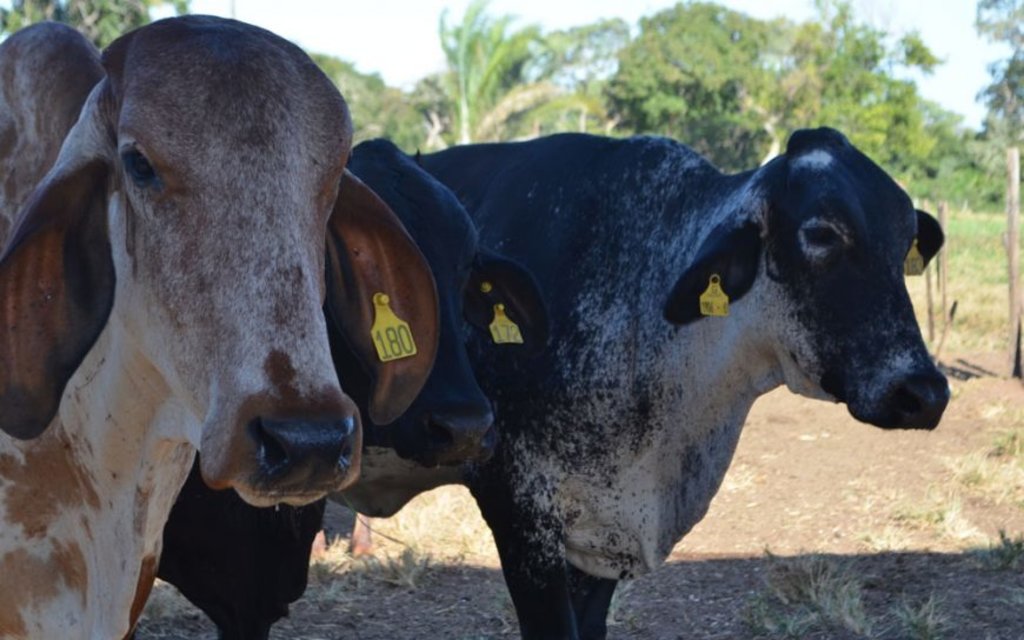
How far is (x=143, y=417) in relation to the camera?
9.05ft

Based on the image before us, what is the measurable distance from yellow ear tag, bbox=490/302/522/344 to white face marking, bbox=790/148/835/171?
43.6 inches

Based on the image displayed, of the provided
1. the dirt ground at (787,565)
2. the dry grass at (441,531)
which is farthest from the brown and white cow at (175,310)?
the dry grass at (441,531)

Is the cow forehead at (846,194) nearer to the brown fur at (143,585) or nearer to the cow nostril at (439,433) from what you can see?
the cow nostril at (439,433)

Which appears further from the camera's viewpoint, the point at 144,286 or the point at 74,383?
the point at 74,383

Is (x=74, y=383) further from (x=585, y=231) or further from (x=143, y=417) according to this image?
(x=585, y=231)

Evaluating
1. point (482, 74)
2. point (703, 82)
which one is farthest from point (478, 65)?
point (703, 82)

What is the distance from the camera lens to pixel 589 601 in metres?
5.26

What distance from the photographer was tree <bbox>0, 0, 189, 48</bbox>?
20.5m

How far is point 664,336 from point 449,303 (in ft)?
3.26

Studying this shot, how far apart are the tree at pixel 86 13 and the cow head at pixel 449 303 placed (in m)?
17.2

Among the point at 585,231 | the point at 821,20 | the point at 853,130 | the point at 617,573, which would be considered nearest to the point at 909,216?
the point at 585,231

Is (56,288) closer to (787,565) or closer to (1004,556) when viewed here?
(787,565)

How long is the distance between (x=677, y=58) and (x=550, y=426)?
3245cm

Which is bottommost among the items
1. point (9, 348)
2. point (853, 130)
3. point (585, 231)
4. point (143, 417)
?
point (853, 130)
